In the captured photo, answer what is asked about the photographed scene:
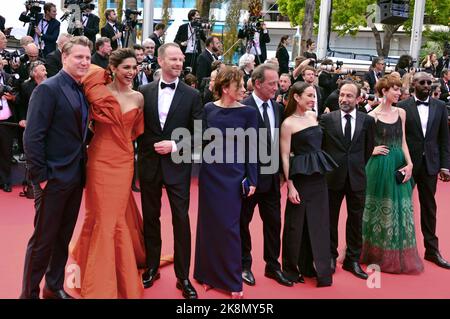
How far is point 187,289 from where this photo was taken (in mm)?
4348

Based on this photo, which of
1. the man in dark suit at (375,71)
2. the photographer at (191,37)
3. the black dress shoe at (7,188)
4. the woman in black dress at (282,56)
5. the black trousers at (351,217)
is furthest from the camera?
the woman in black dress at (282,56)

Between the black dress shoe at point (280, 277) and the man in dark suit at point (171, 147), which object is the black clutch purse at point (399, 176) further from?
the man in dark suit at point (171, 147)

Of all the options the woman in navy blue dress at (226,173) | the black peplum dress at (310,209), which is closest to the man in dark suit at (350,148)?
the black peplum dress at (310,209)

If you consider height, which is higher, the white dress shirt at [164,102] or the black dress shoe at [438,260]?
the white dress shirt at [164,102]

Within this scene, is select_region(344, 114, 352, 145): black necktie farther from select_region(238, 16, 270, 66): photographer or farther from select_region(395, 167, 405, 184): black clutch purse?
select_region(238, 16, 270, 66): photographer

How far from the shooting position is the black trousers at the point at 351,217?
199 inches

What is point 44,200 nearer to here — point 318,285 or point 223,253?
point 223,253

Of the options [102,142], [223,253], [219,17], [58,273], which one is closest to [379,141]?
[223,253]

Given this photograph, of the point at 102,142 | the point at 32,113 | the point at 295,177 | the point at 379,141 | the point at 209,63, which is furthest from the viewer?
the point at 209,63

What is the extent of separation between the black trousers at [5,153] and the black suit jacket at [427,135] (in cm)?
489

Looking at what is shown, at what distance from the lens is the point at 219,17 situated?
2739cm

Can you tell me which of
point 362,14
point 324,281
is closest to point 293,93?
point 324,281

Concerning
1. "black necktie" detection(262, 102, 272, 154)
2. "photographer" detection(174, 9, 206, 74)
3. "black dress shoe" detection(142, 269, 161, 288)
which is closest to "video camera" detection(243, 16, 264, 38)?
"photographer" detection(174, 9, 206, 74)

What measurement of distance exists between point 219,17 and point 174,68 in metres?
23.8
